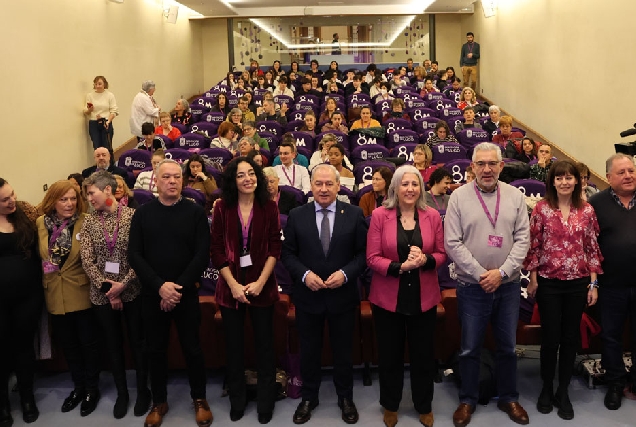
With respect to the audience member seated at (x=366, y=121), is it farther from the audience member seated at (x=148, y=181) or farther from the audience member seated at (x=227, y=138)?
the audience member seated at (x=148, y=181)

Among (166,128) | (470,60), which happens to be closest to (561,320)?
(166,128)

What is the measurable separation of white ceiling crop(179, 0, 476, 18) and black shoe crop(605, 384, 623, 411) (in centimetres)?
1295

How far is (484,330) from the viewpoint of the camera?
10.9ft

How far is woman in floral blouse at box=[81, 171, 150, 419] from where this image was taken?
3.43 m

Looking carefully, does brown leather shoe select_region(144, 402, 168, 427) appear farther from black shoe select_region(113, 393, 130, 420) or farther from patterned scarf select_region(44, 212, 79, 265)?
patterned scarf select_region(44, 212, 79, 265)

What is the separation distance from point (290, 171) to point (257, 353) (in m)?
2.78

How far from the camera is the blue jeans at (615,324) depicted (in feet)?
11.2

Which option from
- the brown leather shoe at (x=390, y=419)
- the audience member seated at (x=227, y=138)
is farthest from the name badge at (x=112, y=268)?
the audience member seated at (x=227, y=138)

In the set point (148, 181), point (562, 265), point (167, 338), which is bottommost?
point (167, 338)

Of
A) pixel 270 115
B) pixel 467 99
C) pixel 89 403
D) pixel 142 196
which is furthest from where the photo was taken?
pixel 467 99

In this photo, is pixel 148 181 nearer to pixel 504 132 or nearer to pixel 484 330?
pixel 484 330

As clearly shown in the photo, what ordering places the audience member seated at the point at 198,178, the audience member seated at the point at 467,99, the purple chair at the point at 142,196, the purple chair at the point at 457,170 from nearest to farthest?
the purple chair at the point at 142,196
the audience member seated at the point at 198,178
the purple chair at the point at 457,170
the audience member seated at the point at 467,99

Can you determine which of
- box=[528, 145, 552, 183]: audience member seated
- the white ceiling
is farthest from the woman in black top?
the white ceiling

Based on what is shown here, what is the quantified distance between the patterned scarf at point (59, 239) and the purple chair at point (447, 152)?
4.60 metres
